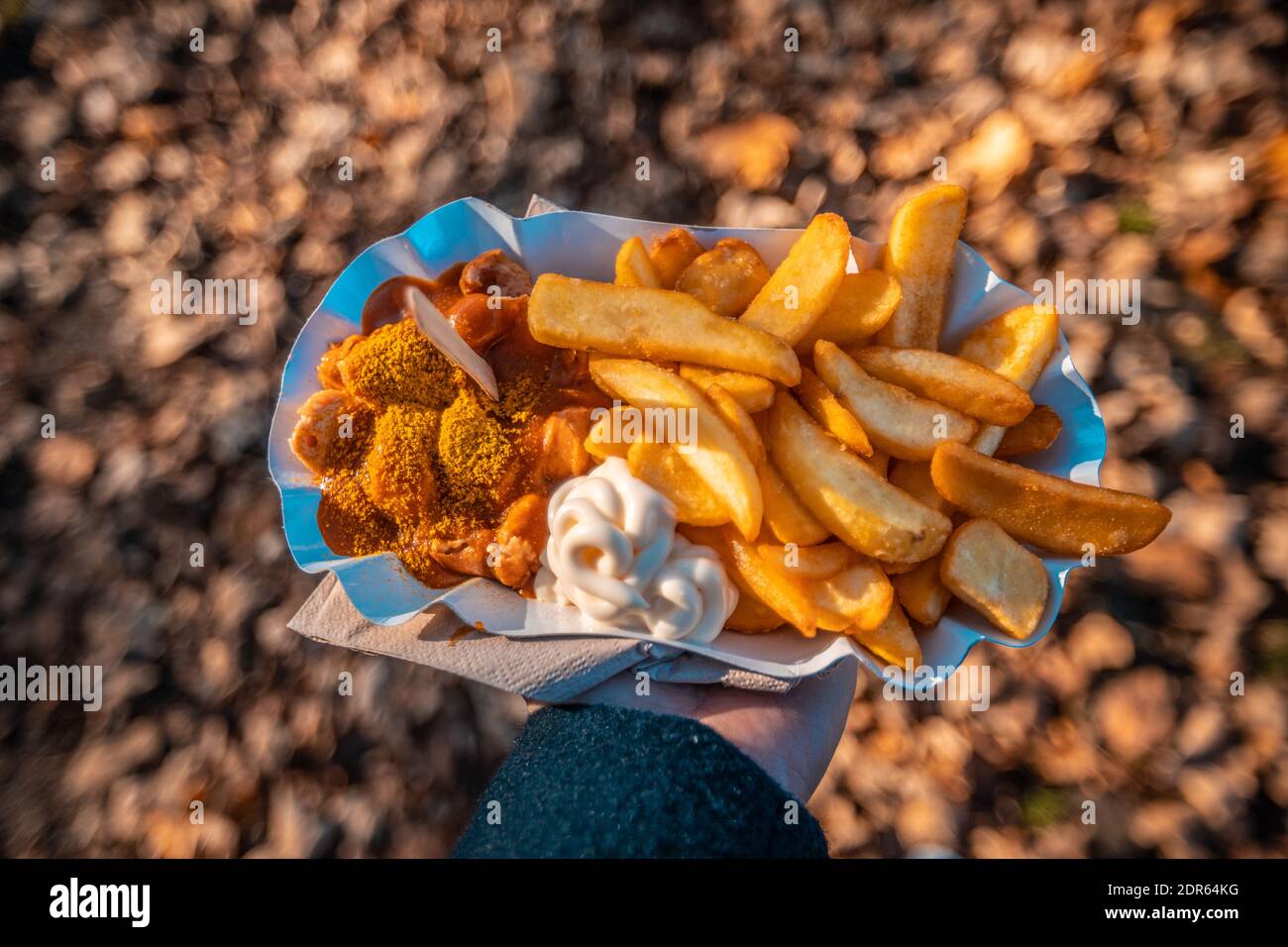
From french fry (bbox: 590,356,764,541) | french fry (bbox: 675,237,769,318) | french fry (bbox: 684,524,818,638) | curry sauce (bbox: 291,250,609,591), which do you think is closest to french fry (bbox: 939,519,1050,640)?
french fry (bbox: 684,524,818,638)

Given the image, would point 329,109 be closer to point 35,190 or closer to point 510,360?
point 35,190

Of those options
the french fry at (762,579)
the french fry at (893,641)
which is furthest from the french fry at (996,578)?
the french fry at (762,579)

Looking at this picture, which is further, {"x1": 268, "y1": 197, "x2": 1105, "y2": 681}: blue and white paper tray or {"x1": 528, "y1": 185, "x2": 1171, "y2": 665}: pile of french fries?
{"x1": 268, "y1": 197, "x2": 1105, "y2": 681}: blue and white paper tray

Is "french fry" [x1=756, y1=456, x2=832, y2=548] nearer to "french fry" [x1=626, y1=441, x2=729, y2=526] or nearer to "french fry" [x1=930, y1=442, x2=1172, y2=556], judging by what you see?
"french fry" [x1=626, y1=441, x2=729, y2=526]

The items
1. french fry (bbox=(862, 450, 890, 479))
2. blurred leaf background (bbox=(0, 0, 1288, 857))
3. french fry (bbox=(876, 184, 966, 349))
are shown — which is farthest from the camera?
blurred leaf background (bbox=(0, 0, 1288, 857))

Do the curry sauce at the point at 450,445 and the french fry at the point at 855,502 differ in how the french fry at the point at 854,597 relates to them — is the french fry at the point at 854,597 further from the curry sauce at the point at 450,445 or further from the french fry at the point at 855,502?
the curry sauce at the point at 450,445
